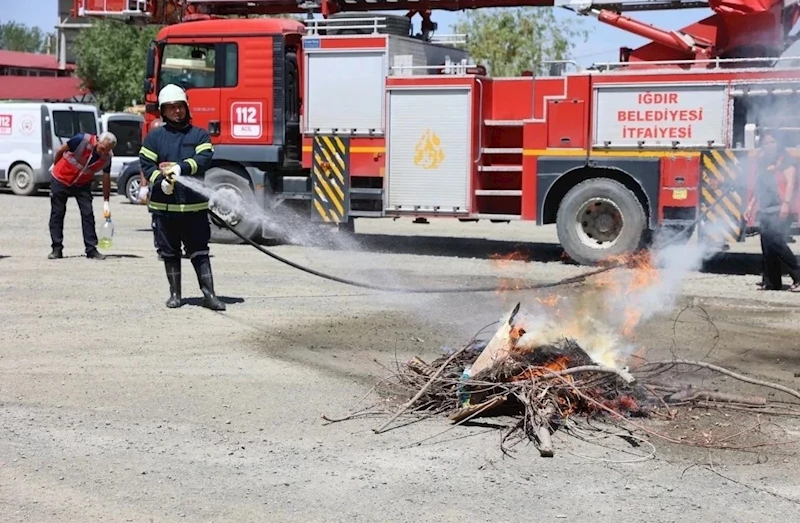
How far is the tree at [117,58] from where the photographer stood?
4478 centimetres

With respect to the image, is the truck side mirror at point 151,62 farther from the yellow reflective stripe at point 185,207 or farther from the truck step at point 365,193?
the yellow reflective stripe at point 185,207

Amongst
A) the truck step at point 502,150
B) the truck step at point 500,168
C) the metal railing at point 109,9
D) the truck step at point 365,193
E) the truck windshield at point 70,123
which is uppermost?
the metal railing at point 109,9

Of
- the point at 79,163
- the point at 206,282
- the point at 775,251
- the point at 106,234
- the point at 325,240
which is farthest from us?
the point at 325,240

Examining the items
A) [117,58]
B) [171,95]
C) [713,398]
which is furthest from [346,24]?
[117,58]

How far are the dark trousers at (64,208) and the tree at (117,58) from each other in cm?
3262

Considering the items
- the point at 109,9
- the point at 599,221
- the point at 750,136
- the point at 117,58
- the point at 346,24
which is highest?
the point at 117,58

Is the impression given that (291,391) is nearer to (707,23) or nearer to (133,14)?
(707,23)

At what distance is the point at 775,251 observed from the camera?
11.4 m

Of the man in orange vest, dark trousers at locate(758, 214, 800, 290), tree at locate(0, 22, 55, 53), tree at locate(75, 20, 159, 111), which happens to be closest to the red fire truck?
dark trousers at locate(758, 214, 800, 290)

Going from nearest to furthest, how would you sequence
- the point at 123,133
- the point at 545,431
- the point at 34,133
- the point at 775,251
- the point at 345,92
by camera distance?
the point at 545,431 → the point at 775,251 → the point at 345,92 → the point at 34,133 → the point at 123,133

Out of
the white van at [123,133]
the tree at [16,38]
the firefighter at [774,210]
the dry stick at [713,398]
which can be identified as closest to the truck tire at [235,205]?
the firefighter at [774,210]

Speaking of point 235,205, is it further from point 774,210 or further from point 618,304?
point 774,210

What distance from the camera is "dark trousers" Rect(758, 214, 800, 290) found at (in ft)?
37.3

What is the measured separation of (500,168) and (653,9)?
2.90m
